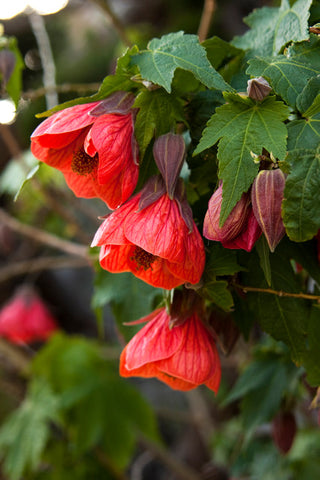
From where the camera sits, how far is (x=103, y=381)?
150 cm

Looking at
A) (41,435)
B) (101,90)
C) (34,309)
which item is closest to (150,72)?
(101,90)

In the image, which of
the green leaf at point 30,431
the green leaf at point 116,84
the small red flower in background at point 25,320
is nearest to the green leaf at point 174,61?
the green leaf at point 116,84

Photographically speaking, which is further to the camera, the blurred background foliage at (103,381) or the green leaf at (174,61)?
the blurred background foliage at (103,381)

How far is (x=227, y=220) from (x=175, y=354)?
0.49 ft

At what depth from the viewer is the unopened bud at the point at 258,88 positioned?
1.30 ft

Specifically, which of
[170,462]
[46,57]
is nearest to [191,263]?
[46,57]

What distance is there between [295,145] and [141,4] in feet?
8.44

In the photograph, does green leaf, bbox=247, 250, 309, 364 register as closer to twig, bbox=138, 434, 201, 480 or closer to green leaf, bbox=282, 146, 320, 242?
green leaf, bbox=282, 146, 320, 242

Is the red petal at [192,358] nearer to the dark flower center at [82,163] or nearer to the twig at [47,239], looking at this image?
the dark flower center at [82,163]

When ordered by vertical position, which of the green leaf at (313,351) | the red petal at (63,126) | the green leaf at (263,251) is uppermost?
the red petal at (63,126)

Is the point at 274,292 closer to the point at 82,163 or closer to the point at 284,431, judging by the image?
the point at 82,163

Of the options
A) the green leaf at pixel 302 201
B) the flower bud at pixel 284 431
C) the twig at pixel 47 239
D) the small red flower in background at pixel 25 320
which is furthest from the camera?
the small red flower in background at pixel 25 320

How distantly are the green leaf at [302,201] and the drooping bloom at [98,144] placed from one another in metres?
0.14

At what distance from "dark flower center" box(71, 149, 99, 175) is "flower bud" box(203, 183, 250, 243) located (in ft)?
0.44
